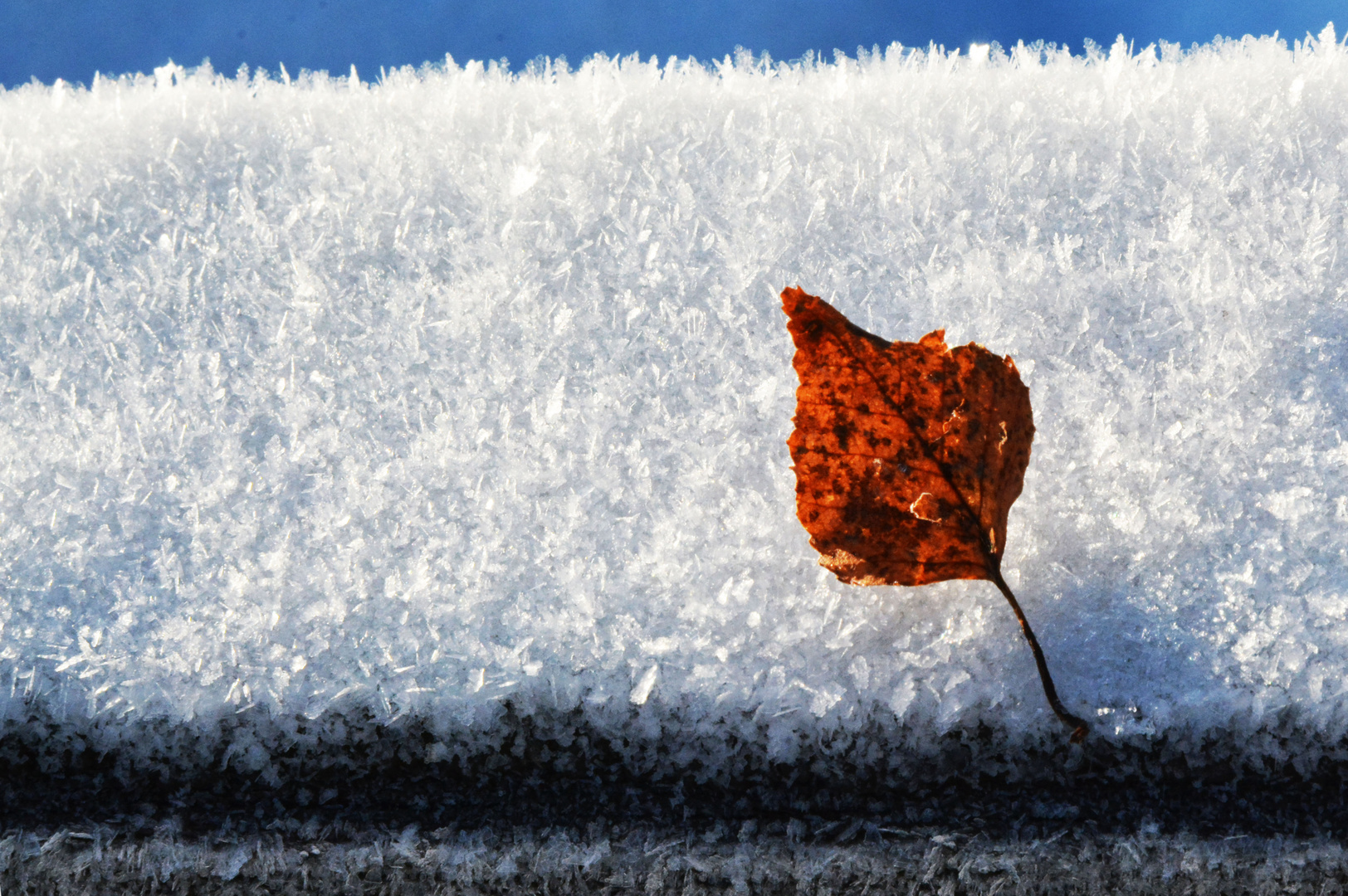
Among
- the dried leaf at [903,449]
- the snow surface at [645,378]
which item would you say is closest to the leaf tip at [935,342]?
the dried leaf at [903,449]

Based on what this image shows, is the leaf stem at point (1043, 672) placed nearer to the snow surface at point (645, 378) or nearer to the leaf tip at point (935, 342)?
the snow surface at point (645, 378)

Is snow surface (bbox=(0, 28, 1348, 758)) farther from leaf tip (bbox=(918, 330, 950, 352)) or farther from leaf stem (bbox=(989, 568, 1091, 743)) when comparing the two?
leaf tip (bbox=(918, 330, 950, 352))

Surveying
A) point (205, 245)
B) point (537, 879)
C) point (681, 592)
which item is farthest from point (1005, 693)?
point (205, 245)

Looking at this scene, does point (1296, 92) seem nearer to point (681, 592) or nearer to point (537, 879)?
point (681, 592)

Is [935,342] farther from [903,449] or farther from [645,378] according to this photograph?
[645,378]

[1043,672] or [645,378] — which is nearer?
[1043,672]

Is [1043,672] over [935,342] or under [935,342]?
under

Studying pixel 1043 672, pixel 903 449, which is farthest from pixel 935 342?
pixel 1043 672
